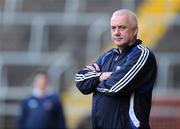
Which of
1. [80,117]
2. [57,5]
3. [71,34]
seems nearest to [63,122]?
[80,117]

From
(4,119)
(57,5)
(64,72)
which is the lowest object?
(4,119)

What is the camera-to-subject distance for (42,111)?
11.3 meters

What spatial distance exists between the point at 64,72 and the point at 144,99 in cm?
815

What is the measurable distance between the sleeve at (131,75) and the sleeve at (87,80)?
13 centimetres

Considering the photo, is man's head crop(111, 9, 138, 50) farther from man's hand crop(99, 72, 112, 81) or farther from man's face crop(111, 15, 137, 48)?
man's hand crop(99, 72, 112, 81)

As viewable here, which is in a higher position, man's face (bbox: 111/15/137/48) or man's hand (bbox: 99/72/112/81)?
man's face (bbox: 111/15/137/48)

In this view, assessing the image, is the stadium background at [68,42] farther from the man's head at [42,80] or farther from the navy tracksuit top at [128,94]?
the navy tracksuit top at [128,94]

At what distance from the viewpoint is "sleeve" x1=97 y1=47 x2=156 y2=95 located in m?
5.93

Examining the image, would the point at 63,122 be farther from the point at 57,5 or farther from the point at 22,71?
the point at 57,5

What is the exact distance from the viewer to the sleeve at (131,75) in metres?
5.93

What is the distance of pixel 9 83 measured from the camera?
14539 mm

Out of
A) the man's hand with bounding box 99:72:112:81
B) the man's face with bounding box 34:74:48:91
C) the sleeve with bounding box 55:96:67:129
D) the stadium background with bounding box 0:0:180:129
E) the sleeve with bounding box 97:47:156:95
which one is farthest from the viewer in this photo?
the stadium background with bounding box 0:0:180:129

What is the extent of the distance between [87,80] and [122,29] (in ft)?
1.79

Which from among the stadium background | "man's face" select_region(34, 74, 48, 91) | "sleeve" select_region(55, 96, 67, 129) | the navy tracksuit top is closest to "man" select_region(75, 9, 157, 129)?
the navy tracksuit top
